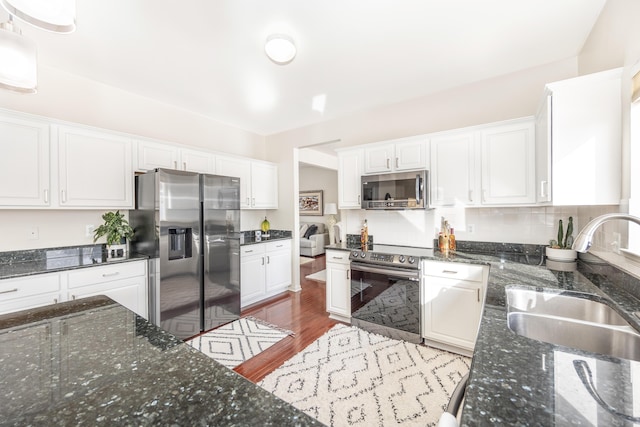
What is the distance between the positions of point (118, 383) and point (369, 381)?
196 centimetres

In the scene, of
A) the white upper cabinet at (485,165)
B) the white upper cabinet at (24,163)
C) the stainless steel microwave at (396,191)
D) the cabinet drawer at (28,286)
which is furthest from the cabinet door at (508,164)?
the white upper cabinet at (24,163)

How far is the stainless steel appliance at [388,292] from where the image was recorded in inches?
105

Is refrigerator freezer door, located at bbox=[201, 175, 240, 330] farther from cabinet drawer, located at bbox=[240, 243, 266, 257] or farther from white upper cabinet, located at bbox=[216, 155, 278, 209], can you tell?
white upper cabinet, located at bbox=[216, 155, 278, 209]

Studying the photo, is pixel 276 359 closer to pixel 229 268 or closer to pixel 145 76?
pixel 229 268

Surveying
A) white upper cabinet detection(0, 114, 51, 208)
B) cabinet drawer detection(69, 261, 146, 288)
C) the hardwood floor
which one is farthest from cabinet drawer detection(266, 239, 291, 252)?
white upper cabinet detection(0, 114, 51, 208)

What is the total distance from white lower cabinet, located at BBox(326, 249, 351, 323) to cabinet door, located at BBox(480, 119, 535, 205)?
5.31 ft

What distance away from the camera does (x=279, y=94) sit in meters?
3.23

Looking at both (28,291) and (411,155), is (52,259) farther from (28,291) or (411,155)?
(411,155)

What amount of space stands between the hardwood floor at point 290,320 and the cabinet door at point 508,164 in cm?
224

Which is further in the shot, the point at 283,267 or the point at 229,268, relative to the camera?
→ the point at 283,267

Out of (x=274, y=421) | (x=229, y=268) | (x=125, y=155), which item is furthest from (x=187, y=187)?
(x=274, y=421)

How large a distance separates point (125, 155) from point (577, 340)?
151 inches

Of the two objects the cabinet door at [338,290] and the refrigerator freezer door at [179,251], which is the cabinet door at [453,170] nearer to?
the cabinet door at [338,290]

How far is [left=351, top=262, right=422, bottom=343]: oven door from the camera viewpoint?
2.67 meters
